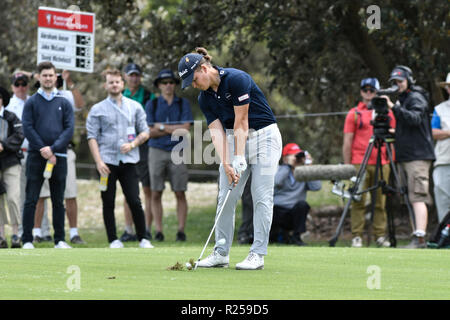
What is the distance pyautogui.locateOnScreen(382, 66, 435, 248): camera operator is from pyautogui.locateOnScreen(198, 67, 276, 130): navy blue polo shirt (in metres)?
4.47

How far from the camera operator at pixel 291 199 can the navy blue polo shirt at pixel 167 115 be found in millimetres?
1676

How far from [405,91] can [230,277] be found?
6.00m

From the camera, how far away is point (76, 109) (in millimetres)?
14234

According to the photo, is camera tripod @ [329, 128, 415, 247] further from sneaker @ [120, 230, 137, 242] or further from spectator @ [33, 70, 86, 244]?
spectator @ [33, 70, 86, 244]

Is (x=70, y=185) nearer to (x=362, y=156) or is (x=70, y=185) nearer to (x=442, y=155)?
(x=362, y=156)

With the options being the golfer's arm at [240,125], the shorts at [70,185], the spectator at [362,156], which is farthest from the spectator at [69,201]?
the golfer's arm at [240,125]

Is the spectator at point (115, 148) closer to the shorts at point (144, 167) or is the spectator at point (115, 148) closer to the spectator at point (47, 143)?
the spectator at point (47, 143)

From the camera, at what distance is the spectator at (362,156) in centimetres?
1345

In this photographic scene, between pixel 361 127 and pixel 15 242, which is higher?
pixel 361 127

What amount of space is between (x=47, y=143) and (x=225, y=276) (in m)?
5.15

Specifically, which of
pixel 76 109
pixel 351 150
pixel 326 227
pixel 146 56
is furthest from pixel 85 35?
pixel 326 227

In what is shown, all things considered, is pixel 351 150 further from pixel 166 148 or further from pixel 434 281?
pixel 434 281

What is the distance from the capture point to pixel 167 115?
14750 millimetres

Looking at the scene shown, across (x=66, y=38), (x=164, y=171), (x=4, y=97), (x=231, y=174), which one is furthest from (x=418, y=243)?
(x=66, y=38)
